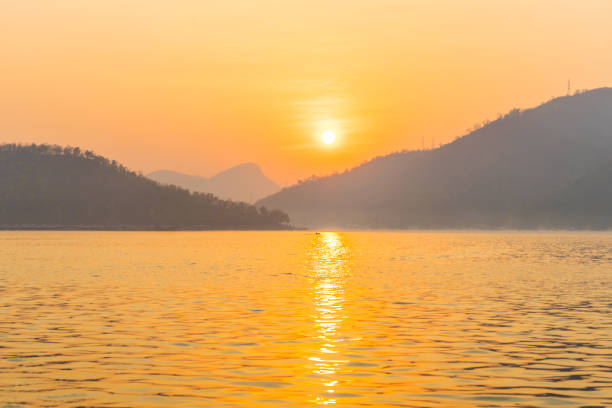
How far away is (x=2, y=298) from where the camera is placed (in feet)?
196

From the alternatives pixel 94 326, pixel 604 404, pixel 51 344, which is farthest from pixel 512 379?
pixel 94 326

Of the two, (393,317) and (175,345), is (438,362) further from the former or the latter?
(393,317)

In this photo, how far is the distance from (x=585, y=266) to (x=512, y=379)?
84432 mm

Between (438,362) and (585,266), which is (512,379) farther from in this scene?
(585,266)

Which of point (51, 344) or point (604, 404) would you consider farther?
point (51, 344)

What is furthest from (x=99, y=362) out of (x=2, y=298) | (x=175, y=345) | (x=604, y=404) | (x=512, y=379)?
(x=2, y=298)

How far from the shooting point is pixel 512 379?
30047 millimetres

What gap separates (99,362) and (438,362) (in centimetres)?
1263

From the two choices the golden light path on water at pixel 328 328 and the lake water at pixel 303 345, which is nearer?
the lake water at pixel 303 345

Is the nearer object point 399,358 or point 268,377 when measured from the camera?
point 268,377

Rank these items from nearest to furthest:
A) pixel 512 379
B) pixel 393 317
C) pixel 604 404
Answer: pixel 604 404
pixel 512 379
pixel 393 317

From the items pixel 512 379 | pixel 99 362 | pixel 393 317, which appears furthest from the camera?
pixel 393 317

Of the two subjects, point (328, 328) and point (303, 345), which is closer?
point (303, 345)

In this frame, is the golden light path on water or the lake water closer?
the lake water
